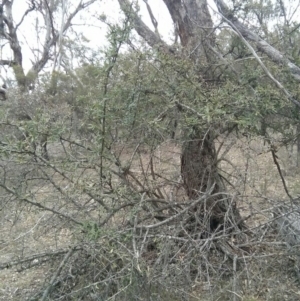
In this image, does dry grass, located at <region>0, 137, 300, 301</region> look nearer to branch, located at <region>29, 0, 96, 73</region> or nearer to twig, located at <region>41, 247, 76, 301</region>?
twig, located at <region>41, 247, 76, 301</region>

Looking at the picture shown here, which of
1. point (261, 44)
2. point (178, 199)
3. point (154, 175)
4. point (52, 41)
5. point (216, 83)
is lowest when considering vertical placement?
point (178, 199)

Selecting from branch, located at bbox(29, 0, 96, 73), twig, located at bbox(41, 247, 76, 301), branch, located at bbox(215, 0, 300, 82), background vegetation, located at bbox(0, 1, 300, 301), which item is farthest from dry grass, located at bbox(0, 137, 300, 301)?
branch, located at bbox(29, 0, 96, 73)

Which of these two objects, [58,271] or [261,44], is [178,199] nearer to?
[58,271]

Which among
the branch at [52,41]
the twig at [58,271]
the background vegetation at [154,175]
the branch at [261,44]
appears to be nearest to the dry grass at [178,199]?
the background vegetation at [154,175]

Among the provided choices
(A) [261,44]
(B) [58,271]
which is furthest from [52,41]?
(B) [58,271]

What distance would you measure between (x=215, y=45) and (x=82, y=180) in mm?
1968

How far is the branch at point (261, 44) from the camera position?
10.5ft

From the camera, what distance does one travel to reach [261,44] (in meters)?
3.41

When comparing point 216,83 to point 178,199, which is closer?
point 216,83

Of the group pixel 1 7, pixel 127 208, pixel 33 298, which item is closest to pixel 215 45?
pixel 127 208

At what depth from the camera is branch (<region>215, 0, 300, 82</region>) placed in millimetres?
3189

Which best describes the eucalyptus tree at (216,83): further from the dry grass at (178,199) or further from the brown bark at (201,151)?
the dry grass at (178,199)

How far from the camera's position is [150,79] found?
332cm

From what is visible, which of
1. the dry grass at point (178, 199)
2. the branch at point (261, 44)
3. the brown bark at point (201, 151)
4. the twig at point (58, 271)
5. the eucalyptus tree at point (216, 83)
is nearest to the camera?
the twig at point (58, 271)
